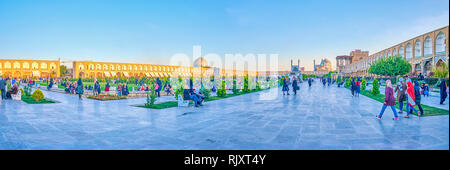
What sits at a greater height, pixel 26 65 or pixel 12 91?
pixel 26 65

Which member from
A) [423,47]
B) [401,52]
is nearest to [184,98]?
[423,47]

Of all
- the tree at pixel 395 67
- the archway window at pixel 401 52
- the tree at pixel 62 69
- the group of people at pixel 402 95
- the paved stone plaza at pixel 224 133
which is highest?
the archway window at pixel 401 52

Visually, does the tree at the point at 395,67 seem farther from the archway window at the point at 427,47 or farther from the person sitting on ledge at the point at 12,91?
the person sitting on ledge at the point at 12,91

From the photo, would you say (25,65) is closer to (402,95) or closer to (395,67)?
(395,67)

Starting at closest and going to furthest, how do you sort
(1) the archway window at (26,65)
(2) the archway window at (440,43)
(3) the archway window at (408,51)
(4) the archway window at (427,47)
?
(2) the archway window at (440,43)
(4) the archway window at (427,47)
(3) the archway window at (408,51)
(1) the archway window at (26,65)

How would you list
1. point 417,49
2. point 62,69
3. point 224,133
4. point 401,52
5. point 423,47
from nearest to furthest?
point 224,133 < point 423,47 < point 417,49 < point 401,52 < point 62,69

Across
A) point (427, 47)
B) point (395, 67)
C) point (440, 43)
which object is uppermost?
point (440, 43)

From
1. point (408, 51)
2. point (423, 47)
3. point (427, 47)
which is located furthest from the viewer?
point (408, 51)

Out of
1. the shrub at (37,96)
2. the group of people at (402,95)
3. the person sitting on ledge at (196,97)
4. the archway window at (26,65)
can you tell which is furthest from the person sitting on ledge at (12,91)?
the archway window at (26,65)

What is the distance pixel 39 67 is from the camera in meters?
58.8

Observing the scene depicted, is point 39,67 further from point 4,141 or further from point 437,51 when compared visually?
point 437,51

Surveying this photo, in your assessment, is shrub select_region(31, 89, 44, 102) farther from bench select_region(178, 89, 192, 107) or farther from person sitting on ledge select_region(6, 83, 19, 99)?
bench select_region(178, 89, 192, 107)
